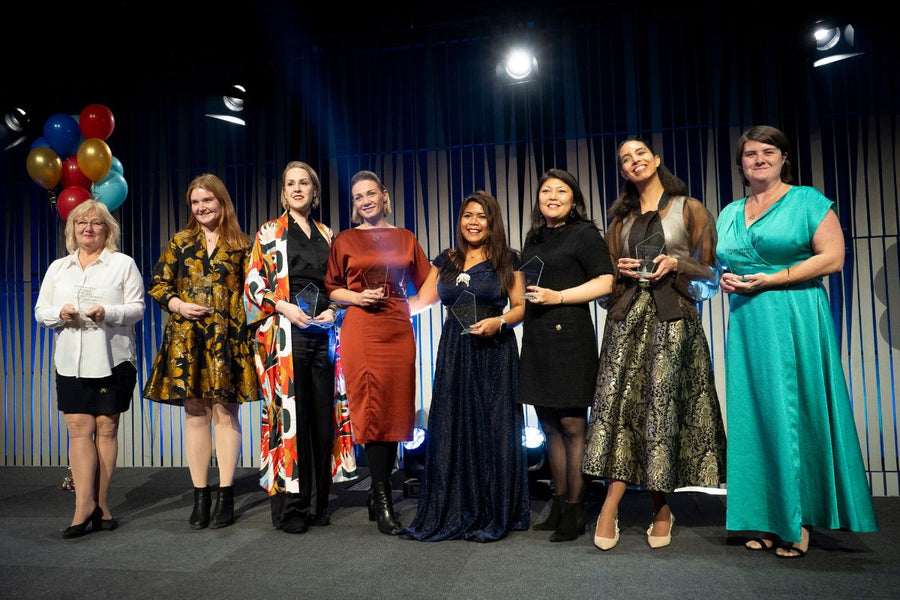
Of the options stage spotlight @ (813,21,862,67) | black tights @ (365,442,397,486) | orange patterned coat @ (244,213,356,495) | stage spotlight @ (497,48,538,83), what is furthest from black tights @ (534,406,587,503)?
stage spotlight @ (813,21,862,67)

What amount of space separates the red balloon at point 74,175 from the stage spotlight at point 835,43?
185 inches

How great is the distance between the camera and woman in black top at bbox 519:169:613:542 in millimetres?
2812

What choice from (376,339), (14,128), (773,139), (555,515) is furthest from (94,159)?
(773,139)

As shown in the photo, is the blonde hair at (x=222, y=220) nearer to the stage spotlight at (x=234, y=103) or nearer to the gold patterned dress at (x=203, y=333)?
the gold patterned dress at (x=203, y=333)

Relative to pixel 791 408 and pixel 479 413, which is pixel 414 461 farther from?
pixel 791 408

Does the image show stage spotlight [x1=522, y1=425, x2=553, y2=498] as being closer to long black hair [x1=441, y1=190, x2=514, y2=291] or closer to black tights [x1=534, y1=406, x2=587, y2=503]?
black tights [x1=534, y1=406, x2=587, y2=503]

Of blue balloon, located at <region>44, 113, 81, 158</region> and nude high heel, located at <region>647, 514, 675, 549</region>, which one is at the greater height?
blue balloon, located at <region>44, 113, 81, 158</region>

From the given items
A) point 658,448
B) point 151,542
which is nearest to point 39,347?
point 151,542

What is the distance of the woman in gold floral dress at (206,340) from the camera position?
10.5ft

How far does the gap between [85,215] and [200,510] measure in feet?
5.04

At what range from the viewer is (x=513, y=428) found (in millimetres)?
2939

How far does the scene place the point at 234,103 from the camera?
16.6 ft

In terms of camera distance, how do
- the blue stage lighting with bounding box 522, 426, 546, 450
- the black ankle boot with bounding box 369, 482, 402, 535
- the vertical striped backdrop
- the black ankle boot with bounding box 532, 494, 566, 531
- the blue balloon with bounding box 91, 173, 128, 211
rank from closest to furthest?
the black ankle boot with bounding box 532, 494, 566, 531 → the black ankle boot with bounding box 369, 482, 402, 535 → the blue stage lighting with bounding box 522, 426, 546, 450 → the vertical striped backdrop → the blue balloon with bounding box 91, 173, 128, 211

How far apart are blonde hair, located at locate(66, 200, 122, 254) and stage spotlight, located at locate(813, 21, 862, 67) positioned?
412 centimetres
